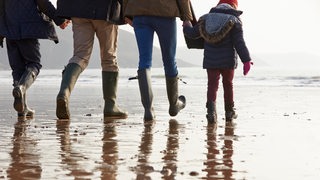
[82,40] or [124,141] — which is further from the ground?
[82,40]

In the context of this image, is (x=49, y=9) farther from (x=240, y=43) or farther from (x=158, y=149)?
(x=158, y=149)

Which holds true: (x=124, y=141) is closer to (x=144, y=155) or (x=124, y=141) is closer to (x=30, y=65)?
(x=144, y=155)

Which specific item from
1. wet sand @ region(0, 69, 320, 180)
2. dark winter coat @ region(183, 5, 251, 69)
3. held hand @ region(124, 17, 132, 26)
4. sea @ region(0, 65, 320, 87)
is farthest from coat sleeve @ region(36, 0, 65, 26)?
dark winter coat @ region(183, 5, 251, 69)

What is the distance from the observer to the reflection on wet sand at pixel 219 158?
3.12 m

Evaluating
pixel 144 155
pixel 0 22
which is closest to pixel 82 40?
pixel 0 22

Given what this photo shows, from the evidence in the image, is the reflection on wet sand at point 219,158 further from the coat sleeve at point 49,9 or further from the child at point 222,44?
the coat sleeve at point 49,9

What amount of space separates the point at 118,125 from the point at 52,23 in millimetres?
1801

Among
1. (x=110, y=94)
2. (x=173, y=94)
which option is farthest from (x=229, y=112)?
(x=110, y=94)

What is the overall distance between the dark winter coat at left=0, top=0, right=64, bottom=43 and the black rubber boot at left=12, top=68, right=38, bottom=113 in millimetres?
411

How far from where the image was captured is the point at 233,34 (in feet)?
21.0

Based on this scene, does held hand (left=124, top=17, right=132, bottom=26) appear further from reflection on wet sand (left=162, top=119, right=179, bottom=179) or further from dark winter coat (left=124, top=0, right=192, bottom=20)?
reflection on wet sand (left=162, top=119, right=179, bottom=179)

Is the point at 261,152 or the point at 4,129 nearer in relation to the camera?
the point at 261,152

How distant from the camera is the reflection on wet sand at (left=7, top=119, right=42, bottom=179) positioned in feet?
9.96

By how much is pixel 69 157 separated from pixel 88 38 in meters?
2.99
